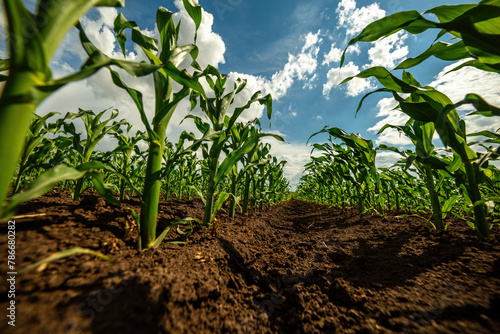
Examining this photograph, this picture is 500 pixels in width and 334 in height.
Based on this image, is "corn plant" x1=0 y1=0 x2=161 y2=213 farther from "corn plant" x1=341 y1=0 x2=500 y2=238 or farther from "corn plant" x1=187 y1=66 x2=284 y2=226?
"corn plant" x1=341 y1=0 x2=500 y2=238

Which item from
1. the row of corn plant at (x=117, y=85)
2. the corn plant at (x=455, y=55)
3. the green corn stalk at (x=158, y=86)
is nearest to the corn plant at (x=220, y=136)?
the row of corn plant at (x=117, y=85)

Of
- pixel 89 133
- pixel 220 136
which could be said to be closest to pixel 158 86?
pixel 220 136

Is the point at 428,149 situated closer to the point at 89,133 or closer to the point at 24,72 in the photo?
the point at 24,72

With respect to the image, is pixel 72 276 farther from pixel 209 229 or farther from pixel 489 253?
pixel 489 253

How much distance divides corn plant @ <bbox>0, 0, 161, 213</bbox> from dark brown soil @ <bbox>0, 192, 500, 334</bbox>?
0.33 m

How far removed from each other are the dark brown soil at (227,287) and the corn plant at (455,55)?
525 mm

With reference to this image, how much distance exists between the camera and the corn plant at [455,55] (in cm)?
86

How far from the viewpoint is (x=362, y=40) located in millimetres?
1189

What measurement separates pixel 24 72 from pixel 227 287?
1.12 metres

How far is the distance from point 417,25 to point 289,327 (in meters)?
1.76

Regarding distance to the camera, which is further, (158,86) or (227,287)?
(158,86)

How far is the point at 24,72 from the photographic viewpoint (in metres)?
0.53

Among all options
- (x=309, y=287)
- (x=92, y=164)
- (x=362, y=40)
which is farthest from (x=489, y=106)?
(x=92, y=164)

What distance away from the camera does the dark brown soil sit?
0.53 metres
